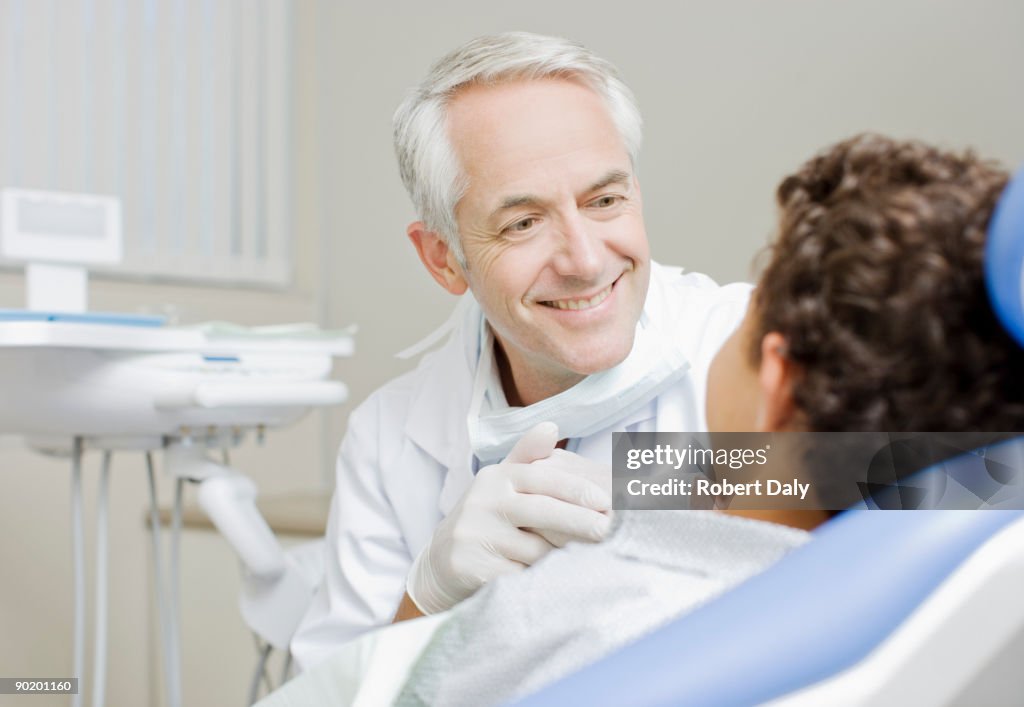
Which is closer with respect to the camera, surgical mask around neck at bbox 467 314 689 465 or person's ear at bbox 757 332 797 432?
person's ear at bbox 757 332 797 432

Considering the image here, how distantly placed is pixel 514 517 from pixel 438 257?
0.48 m

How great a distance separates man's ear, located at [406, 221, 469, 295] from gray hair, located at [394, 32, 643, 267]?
0.04 metres

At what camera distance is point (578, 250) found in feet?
3.76

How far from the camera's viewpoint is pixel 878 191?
58cm

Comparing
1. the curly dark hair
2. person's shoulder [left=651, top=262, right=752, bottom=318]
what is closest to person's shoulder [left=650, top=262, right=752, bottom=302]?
person's shoulder [left=651, top=262, right=752, bottom=318]

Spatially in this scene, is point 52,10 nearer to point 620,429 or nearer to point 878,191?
point 620,429

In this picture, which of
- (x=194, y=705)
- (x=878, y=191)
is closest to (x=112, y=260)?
(x=194, y=705)

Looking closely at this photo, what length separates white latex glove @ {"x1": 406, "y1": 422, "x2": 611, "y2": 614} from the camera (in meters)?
0.94

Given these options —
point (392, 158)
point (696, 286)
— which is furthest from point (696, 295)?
point (392, 158)

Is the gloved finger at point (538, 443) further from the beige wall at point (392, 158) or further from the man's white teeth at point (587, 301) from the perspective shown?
the beige wall at point (392, 158)

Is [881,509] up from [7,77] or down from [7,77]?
down

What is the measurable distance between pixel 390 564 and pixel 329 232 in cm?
195

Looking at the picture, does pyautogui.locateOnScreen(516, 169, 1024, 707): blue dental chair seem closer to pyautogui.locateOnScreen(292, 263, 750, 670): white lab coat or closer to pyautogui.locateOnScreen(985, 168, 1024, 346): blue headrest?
pyautogui.locateOnScreen(985, 168, 1024, 346): blue headrest

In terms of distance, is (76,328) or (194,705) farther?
(194,705)
